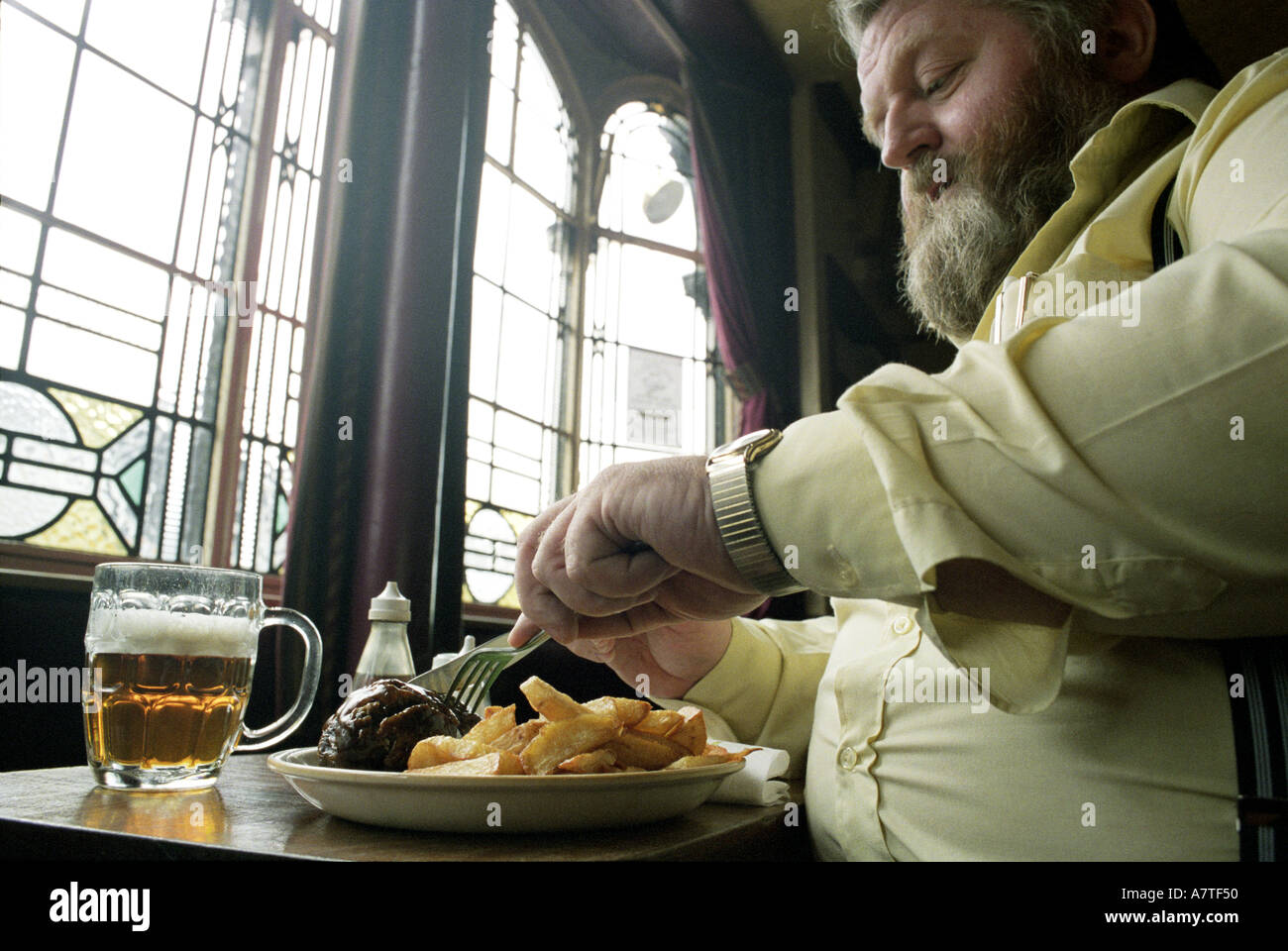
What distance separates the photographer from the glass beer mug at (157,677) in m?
0.72

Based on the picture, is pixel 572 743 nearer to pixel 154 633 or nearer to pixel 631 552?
pixel 631 552

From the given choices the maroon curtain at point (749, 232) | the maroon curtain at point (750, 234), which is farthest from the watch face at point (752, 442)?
the maroon curtain at point (749, 232)

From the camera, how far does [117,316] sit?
93.9 inches

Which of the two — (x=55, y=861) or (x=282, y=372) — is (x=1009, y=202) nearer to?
(x=55, y=861)

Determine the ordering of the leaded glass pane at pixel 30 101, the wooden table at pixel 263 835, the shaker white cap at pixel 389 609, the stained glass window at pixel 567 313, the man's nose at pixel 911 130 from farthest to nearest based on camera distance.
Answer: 1. the stained glass window at pixel 567 313
2. the leaded glass pane at pixel 30 101
3. the man's nose at pixel 911 130
4. the shaker white cap at pixel 389 609
5. the wooden table at pixel 263 835

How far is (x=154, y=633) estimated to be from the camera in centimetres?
73

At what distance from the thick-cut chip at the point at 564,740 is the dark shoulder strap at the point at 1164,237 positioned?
65 cm

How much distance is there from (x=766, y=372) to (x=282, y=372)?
2918 millimetres

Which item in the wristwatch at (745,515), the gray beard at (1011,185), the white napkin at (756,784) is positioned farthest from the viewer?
the gray beard at (1011,185)

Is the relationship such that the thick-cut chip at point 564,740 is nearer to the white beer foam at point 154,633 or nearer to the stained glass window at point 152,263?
the white beer foam at point 154,633

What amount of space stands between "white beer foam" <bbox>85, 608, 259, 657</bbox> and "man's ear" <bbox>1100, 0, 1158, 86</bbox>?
1.50 metres

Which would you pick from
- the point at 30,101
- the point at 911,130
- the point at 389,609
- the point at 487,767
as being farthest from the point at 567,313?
the point at 487,767

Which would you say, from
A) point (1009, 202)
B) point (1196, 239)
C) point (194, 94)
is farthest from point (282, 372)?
point (1196, 239)

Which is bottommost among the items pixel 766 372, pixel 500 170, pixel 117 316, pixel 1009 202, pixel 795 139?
pixel 1009 202
